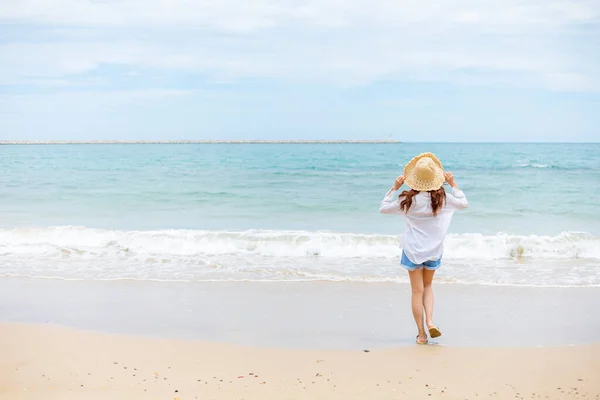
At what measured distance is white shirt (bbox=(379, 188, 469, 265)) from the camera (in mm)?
4477

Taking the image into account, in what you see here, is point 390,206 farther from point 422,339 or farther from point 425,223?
point 422,339

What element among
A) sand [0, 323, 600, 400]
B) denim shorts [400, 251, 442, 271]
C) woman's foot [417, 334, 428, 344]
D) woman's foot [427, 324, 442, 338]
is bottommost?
sand [0, 323, 600, 400]

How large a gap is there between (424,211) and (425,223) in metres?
Answer: 0.10

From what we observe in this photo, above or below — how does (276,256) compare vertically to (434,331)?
above

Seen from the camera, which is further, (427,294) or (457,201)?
(427,294)

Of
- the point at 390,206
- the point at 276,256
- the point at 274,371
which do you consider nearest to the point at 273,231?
the point at 276,256

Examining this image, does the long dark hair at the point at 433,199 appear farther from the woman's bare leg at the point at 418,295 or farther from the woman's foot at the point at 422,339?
the woman's foot at the point at 422,339

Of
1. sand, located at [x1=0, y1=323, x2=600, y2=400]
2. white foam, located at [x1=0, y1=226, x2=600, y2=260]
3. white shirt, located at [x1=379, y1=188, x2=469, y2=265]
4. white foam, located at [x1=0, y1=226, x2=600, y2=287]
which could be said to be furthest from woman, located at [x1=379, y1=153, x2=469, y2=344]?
white foam, located at [x1=0, y1=226, x2=600, y2=260]

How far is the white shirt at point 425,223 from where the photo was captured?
14.7 feet

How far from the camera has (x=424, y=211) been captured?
14.7 ft

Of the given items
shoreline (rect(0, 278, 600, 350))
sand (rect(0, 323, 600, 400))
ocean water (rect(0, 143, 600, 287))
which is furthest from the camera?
ocean water (rect(0, 143, 600, 287))

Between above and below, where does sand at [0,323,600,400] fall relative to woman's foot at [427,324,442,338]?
below

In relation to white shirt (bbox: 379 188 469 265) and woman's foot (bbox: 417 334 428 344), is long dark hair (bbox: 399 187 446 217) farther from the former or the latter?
woman's foot (bbox: 417 334 428 344)

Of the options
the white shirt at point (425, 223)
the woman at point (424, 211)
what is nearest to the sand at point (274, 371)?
the woman at point (424, 211)
